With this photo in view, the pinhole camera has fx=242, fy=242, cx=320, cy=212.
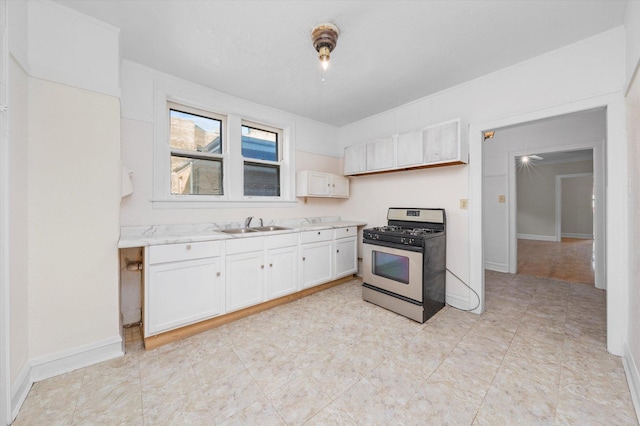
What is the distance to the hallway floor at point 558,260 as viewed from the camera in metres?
4.08

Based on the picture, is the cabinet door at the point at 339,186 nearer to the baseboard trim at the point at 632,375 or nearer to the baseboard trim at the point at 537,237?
the baseboard trim at the point at 632,375

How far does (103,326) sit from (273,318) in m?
1.44

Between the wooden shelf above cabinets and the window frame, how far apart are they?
1041 mm

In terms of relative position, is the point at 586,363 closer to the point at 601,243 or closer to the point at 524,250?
the point at 601,243

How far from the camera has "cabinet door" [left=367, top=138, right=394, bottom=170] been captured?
10.8 feet

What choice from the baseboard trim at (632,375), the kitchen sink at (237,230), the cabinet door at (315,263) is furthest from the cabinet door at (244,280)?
the baseboard trim at (632,375)

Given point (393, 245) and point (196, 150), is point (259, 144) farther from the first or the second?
point (393, 245)

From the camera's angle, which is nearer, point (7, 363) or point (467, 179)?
point (7, 363)

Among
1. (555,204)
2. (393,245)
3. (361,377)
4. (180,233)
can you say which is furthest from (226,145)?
(555,204)

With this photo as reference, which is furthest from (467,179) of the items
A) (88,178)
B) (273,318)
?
(88,178)

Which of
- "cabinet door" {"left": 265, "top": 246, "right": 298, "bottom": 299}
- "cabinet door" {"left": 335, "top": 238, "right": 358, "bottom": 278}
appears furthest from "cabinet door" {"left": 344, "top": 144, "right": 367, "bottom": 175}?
"cabinet door" {"left": 265, "top": 246, "right": 298, "bottom": 299}

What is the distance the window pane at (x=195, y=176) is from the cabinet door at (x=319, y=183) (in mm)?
1280

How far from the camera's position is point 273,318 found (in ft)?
8.70

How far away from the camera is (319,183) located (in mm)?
3773
